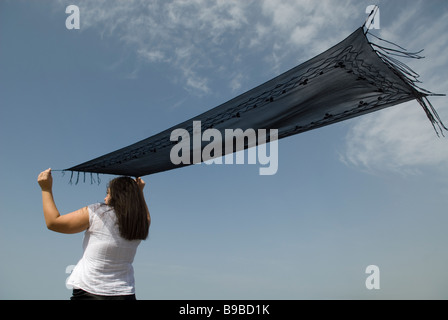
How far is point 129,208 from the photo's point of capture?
6.66 ft

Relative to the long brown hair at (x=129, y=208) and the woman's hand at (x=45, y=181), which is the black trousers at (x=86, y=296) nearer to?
the long brown hair at (x=129, y=208)

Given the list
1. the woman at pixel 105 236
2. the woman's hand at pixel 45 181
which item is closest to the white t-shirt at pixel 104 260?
the woman at pixel 105 236

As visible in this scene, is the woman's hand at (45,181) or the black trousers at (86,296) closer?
the black trousers at (86,296)

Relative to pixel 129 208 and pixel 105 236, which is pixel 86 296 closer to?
pixel 105 236

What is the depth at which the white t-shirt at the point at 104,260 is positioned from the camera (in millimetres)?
1904

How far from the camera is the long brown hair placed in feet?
6.52

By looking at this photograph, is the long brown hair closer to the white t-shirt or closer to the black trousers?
the white t-shirt

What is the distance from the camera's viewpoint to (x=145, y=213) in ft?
6.87

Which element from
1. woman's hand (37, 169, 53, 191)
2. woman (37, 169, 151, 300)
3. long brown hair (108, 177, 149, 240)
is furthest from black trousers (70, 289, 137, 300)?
woman's hand (37, 169, 53, 191)

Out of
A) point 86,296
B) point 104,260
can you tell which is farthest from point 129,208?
A: point 86,296

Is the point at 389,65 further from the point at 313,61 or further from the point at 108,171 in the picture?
the point at 108,171

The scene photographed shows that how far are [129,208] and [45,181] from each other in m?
0.56
